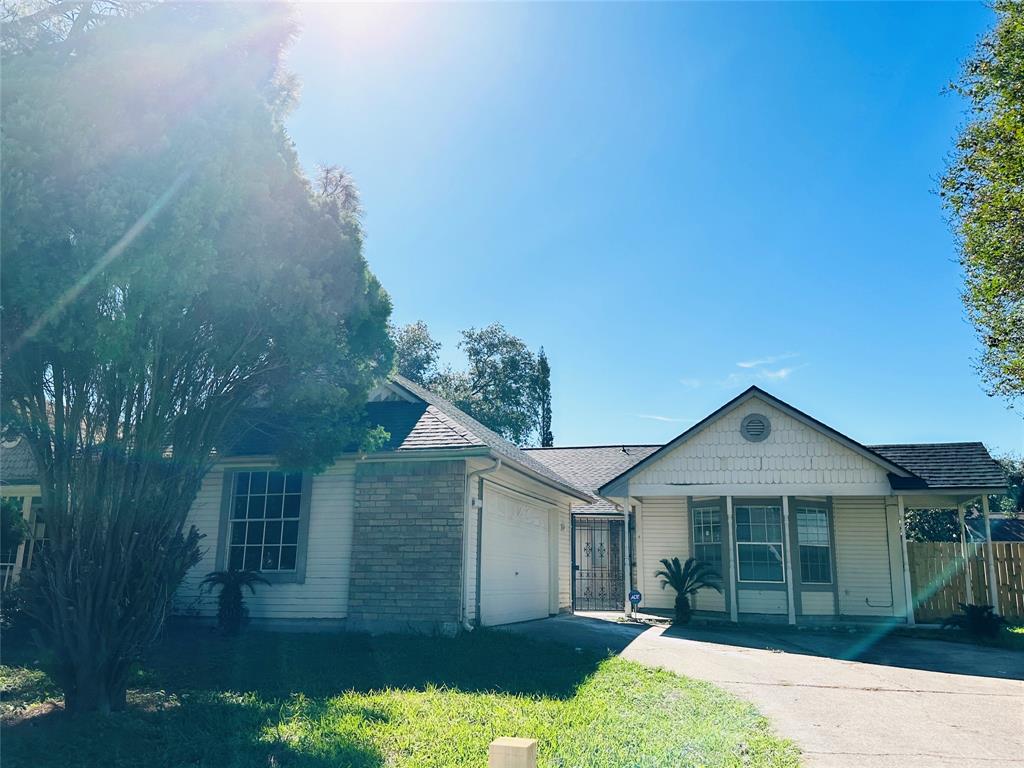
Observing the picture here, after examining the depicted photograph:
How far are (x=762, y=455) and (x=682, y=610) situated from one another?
4.03 meters

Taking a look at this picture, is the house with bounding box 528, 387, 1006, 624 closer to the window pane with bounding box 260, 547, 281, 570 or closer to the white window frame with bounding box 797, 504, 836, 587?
the white window frame with bounding box 797, 504, 836, 587

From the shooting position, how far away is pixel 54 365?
633 cm

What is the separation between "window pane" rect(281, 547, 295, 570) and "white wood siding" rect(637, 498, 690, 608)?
934 centimetres

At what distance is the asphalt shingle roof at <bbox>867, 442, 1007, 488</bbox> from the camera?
1544cm

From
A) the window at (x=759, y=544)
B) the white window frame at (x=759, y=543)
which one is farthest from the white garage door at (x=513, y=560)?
the window at (x=759, y=544)

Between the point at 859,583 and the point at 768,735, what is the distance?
11.8m

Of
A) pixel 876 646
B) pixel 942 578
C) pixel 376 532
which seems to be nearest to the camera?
pixel 376 532

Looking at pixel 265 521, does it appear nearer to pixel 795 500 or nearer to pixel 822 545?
pixel 795 500

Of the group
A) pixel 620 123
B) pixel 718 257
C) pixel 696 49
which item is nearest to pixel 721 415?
pixel 718 257

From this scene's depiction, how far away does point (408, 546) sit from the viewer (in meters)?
11.0

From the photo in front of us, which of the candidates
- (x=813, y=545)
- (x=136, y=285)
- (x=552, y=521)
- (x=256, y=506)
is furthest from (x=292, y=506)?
(x=813, y=545)

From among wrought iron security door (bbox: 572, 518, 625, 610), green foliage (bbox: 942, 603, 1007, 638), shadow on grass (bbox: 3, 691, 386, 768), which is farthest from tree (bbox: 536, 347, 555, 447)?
shadow on grass (bbox: 3, 691, 386, 768)

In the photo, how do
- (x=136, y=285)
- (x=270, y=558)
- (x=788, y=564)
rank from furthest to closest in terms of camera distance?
1. (x=788, y=564)
2. (x=270, y=558)
3. (x=136, y=285)

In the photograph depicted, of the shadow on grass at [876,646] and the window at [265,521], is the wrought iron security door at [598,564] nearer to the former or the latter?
the shadow on grass at [876,646]
